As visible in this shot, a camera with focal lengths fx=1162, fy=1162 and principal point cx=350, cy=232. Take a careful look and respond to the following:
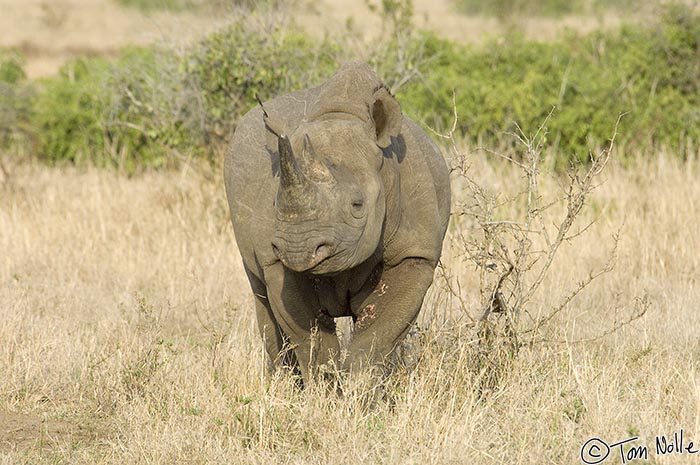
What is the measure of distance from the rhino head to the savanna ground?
0.97m

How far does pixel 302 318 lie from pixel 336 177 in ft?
3.55

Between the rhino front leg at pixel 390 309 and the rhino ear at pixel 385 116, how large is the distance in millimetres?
664

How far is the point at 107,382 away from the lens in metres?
6.21

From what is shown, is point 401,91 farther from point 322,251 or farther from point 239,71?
point 322,251

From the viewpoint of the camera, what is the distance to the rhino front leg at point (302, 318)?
18.2 ft

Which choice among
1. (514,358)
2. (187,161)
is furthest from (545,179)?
(514,358)

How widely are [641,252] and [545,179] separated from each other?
1946 millimetres

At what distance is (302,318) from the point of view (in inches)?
223

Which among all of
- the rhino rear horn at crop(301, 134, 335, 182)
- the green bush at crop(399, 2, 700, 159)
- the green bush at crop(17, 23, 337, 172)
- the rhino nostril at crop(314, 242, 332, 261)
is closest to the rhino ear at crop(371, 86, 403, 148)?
the rhino rear horn at crop(301, 134, 335, 182)

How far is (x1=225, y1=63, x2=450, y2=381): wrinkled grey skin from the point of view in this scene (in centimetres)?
472

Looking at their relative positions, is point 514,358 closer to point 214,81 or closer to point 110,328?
point 110,328

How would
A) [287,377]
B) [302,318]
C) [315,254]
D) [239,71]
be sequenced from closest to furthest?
[315,254]
[302,318]
[287,377]
[239,71]

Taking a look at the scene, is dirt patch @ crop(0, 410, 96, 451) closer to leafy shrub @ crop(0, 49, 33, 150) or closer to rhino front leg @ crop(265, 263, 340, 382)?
rhino front leg @ crop(265, 263, 340, 382)
